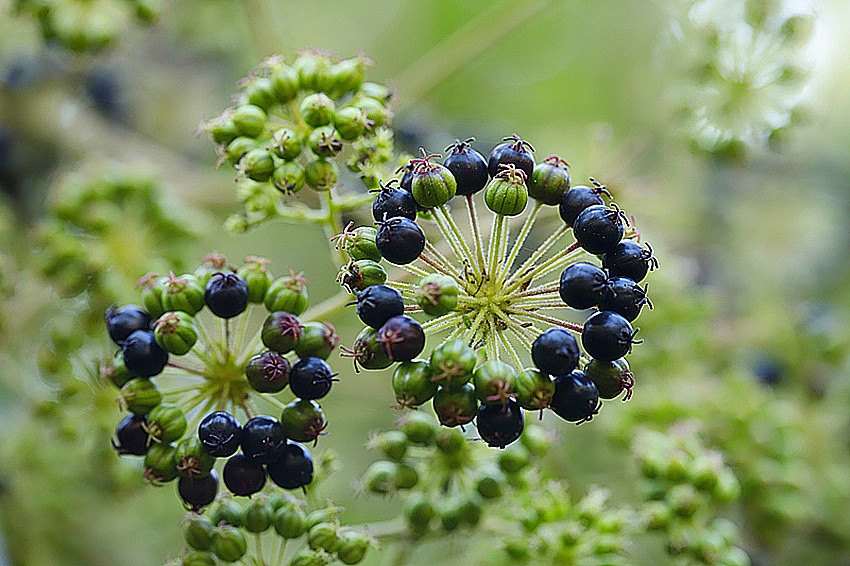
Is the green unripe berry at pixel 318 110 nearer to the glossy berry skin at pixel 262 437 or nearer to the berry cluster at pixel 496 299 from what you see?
the berry cluster at pixel 496 299

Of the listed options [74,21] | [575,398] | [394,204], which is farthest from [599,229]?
[74,21]

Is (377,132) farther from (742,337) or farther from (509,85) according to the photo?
(509,85)

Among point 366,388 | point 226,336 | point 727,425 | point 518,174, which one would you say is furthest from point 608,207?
point 366,388

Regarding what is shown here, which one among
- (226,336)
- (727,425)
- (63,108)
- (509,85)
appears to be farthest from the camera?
(509,85)

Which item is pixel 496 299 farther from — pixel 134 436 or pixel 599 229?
pixel 134 436

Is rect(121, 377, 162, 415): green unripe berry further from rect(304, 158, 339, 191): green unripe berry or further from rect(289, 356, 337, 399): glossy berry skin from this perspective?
rect(304, 158, 339, 191): green unripe berry

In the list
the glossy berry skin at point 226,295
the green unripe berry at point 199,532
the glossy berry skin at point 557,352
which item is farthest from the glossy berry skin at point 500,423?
the green unripe berry at point 199,532

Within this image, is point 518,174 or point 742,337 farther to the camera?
point 742,337
